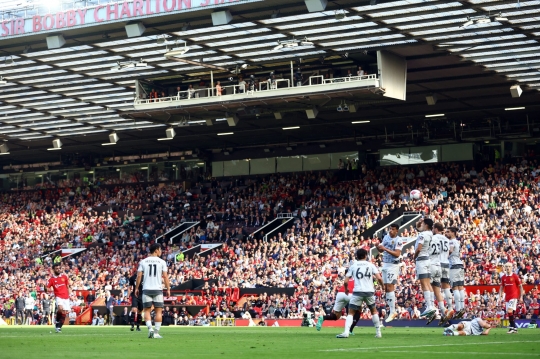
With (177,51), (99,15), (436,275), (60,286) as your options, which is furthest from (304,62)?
(436,275)

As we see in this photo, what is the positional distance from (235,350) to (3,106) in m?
40.2

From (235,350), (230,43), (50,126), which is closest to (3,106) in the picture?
(50,126)

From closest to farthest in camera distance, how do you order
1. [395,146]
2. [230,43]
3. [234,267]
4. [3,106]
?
[230,43] → [234,267] → [3,106] → [395,146]

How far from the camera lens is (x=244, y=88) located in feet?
131

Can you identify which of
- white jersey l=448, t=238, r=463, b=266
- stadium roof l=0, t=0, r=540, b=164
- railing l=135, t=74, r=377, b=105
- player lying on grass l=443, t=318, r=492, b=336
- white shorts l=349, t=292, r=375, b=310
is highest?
stadium roof l=0, t=0, r=540, b=164

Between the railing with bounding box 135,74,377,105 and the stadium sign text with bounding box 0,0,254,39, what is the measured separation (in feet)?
24.4

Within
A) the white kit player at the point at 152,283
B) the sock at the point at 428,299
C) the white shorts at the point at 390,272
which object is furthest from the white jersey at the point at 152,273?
the sock at the point at 428,299

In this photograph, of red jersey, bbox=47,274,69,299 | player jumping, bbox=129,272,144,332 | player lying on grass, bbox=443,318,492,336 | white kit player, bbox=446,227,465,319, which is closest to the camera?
player lying on grass, bbox=443,318,492,336

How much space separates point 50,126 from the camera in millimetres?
56594

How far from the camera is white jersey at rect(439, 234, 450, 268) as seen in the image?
818 inches

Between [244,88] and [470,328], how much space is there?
75.6 feet

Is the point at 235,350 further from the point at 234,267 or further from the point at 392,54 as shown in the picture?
the point at 234,267

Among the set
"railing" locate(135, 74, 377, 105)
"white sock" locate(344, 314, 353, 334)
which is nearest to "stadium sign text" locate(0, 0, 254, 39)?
"railing" locate(135, 74, 377, 105)

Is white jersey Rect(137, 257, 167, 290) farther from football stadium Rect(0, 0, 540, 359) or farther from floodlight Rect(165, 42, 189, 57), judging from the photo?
floodlight Rect(165, 42, 189, 57)
